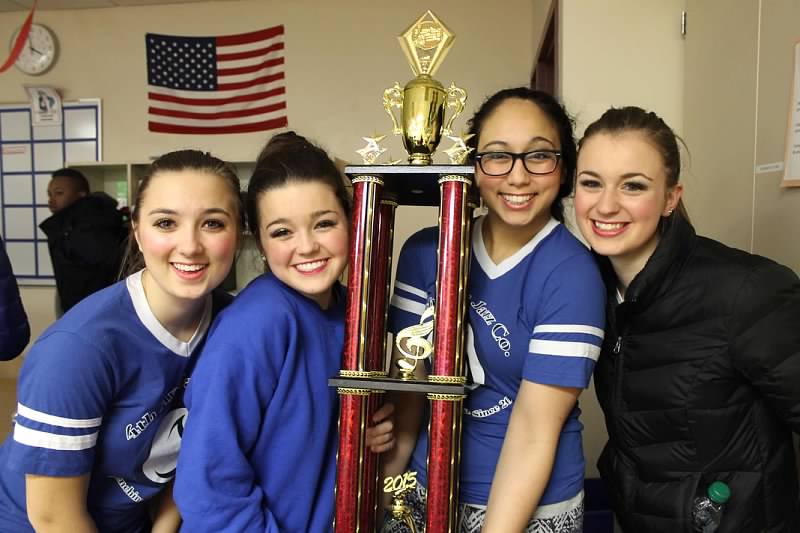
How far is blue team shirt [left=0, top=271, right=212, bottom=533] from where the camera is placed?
3.30 ft

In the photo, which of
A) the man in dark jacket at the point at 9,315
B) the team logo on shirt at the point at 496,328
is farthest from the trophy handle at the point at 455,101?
the man in dark jacket at the point at 9,315

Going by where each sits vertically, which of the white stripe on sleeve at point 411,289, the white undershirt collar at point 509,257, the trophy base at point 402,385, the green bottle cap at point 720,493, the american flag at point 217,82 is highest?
the american flag at point 217,82

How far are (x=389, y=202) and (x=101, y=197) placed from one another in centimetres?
337

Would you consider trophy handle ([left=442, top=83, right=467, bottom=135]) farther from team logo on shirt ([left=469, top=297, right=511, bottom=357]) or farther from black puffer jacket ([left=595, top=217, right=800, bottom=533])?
black puffer jacket ([left=595, top=217, right=800, bottom=533])

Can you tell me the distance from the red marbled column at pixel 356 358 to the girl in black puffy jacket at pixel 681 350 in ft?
1.54

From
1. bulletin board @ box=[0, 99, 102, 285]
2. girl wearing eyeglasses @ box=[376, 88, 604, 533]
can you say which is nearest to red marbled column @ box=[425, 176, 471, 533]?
girl wearing eyeglasses @ box=[376, 88, 604, 533]

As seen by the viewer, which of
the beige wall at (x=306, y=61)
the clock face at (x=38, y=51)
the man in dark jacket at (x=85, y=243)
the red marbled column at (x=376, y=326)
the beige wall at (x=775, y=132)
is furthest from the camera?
the clock face at (x=38, y=51)

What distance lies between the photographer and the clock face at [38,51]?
15.1ft

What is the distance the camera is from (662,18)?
2.25 metres

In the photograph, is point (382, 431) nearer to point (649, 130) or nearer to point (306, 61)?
point (649, 130)

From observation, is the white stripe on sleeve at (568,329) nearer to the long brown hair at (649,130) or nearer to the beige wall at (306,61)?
the long brown hair at (649,130)

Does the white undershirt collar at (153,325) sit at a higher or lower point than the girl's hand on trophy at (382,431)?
higher

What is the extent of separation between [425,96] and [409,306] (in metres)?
0.42

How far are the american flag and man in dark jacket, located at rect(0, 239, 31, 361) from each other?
9.64ft
